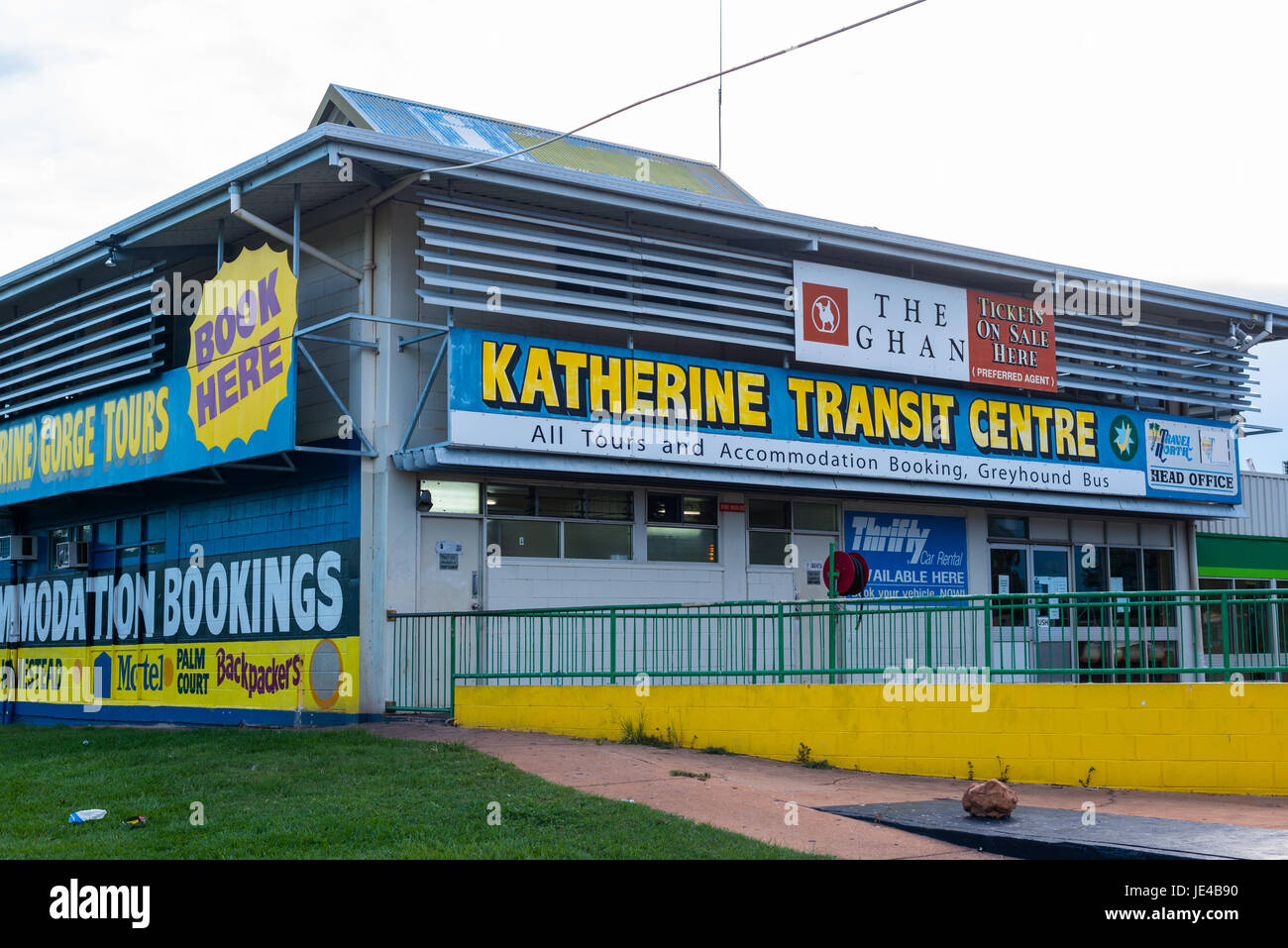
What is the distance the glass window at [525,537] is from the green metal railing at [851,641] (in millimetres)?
1777

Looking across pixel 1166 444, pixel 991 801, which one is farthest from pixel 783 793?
pixel 1166 444

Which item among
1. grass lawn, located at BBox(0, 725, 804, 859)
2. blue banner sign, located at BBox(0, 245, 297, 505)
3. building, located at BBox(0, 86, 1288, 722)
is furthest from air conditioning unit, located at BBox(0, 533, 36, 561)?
grass lawn, located at BBox(0, 725, 804, 859)

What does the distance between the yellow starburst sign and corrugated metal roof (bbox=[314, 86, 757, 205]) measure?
9.10ft

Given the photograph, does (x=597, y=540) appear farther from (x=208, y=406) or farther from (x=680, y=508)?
(x=208, y=406)

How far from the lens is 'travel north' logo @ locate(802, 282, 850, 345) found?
21.6 meters

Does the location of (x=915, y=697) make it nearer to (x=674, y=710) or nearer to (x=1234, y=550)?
(x=674, y=710)

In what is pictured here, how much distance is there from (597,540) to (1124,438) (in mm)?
11056

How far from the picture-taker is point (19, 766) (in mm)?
15602

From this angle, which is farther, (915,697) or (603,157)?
(603,157)

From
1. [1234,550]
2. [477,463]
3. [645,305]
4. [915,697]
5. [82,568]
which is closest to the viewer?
[915,697]

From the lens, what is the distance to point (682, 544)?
2094cm
